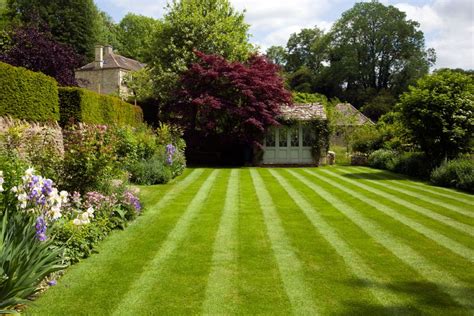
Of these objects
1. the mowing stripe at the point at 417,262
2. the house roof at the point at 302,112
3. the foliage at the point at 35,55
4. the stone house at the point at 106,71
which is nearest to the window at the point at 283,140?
the house roof at the point at 302,112

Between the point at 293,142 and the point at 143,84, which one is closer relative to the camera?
the point at 293,142

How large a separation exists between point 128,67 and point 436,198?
36335 millimetres

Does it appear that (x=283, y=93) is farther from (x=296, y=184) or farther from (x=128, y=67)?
(x=128, y=67)

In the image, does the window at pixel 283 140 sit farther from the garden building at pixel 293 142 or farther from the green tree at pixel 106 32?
the green tree at pixel 106 32

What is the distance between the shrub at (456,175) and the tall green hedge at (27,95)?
11810 millimetres

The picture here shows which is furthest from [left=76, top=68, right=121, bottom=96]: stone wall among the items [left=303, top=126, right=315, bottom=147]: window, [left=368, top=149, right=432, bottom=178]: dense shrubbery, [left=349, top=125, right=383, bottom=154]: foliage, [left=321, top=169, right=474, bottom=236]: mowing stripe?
[left=321, top=169, right=474, bottom=236]: mowing stripe

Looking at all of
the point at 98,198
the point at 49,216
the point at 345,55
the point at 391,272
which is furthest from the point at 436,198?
the point at 345,55

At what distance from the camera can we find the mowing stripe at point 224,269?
4066mm

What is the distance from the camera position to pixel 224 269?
506 centimetres

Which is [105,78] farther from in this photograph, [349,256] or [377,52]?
[349,256]

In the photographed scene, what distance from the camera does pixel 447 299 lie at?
4.19m

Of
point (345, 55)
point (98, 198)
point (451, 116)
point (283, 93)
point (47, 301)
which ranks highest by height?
point (345, 55)

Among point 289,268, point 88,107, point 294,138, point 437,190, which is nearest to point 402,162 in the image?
point 437,190

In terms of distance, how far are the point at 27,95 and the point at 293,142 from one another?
14.3m
